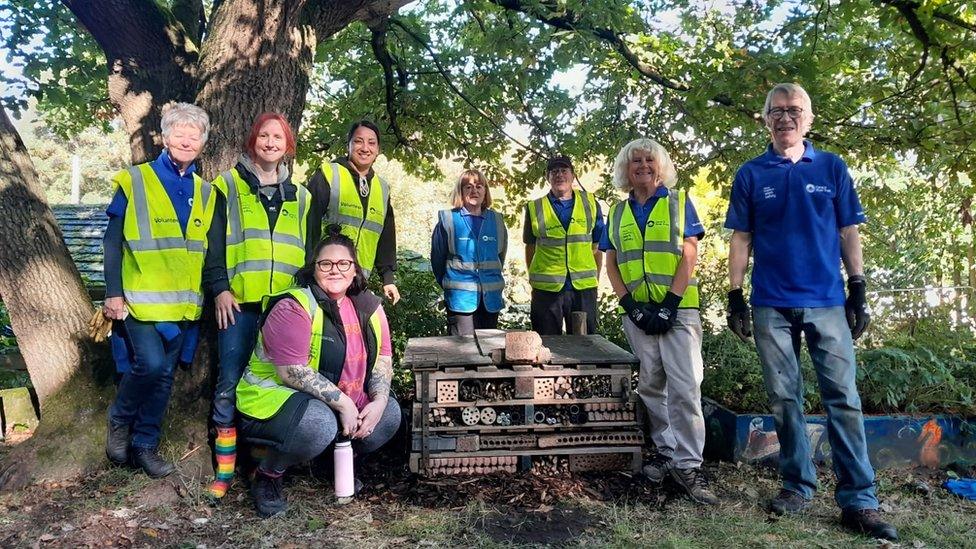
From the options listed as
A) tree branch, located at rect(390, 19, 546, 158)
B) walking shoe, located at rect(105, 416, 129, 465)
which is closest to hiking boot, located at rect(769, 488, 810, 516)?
walking shoe, located at rect(105, 416, 129, 465)

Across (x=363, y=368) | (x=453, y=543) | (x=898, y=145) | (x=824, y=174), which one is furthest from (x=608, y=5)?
(x=453, y=543)

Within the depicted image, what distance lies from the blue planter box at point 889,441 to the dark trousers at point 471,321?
1.97 metres

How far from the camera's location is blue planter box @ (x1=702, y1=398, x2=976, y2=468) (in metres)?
4.66

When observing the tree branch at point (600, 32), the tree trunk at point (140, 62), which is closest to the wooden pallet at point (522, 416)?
the tree trunk at point (140, 62)

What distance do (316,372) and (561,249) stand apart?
2463 mm

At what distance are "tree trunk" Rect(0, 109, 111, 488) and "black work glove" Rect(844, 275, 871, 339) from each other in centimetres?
435

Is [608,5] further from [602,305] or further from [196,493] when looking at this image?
[196,493]

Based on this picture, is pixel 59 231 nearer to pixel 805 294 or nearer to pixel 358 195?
pixel 358 195

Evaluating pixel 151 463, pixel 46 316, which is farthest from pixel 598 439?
pixel 46 316

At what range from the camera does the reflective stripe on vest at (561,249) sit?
556 cm

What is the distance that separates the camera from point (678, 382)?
4.15 meters

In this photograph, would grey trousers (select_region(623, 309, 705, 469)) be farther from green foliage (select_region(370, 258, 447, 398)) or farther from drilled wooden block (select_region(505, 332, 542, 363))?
green foliage (select_region(370, 258, 447, 398))

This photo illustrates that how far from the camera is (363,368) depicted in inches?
155

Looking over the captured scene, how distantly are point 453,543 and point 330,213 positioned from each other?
2.30 m
